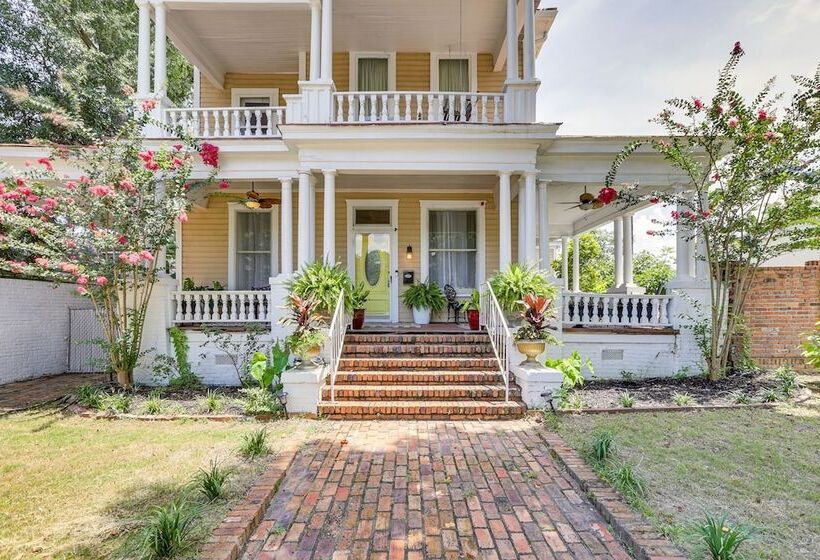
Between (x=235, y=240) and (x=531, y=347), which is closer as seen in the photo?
(x=531, y=347)

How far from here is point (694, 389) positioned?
250 inches

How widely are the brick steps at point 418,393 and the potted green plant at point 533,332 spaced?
595 millimetres

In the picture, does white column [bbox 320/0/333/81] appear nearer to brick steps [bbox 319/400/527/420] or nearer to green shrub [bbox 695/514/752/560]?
brick steps [bbox 319/400/527/420]

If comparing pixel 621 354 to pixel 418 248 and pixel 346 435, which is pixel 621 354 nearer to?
pixel 418 248

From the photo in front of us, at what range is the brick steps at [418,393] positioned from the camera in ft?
18.0

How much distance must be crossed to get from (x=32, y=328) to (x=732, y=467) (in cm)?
1079

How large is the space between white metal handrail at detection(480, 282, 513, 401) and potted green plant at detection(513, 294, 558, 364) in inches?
10.7

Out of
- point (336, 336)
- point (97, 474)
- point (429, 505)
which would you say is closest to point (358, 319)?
point (336, 336)

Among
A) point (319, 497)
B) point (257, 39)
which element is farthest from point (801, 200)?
point (257, 39)

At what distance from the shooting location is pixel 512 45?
7.32 meters

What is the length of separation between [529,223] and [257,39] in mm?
6955

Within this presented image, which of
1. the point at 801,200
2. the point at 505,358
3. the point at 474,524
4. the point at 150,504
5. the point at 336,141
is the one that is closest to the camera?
the point at 474,524

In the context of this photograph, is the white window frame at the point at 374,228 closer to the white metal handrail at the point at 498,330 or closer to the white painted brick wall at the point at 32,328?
the white metal handrail at the point at 498,330

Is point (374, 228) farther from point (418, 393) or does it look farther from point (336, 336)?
point (418, 393)
